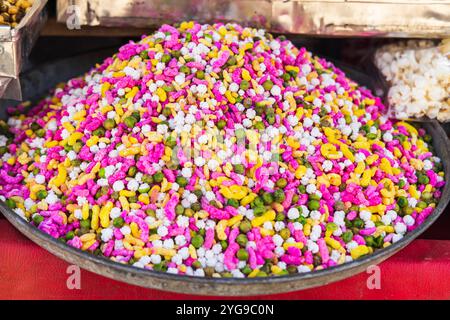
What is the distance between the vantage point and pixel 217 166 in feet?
4.73

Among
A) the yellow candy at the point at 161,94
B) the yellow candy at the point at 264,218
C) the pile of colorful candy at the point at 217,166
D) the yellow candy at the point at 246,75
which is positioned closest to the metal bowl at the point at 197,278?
the pile of colorful candy at the point at 217,166

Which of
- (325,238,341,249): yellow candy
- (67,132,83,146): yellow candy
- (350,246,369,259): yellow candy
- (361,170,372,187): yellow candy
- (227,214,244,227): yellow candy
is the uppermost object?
(67,132,83,146): yellow candy

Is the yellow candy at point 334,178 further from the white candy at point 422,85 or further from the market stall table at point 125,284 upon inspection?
the white candy at point 422,85

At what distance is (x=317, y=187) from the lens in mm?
1474

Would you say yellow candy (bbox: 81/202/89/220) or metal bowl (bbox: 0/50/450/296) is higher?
yellow candy (bbox: 81/202/89/220)

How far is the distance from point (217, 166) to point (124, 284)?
1.26 feet

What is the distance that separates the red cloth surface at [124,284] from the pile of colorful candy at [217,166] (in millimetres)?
91

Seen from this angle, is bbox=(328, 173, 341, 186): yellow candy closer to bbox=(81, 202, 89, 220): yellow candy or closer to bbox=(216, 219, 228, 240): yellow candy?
bbox=(216, 219, 228, 240): yellow candy

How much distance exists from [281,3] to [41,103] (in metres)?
0.89

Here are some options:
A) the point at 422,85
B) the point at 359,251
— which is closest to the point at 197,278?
the point at 359,251

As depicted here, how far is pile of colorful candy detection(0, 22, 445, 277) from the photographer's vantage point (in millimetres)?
→ 1356

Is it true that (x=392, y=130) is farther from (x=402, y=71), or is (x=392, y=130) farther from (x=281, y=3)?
(x=281, y=3)

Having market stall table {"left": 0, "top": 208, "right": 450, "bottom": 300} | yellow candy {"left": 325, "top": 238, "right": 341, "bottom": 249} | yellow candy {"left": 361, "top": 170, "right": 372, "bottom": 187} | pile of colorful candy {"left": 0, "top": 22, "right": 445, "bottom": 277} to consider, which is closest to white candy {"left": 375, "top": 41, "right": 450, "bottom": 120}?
pile of colorful candy {"left": 0, "top": 22, "right": 445, "bottom": 277}

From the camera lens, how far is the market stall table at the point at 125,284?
1431mm
